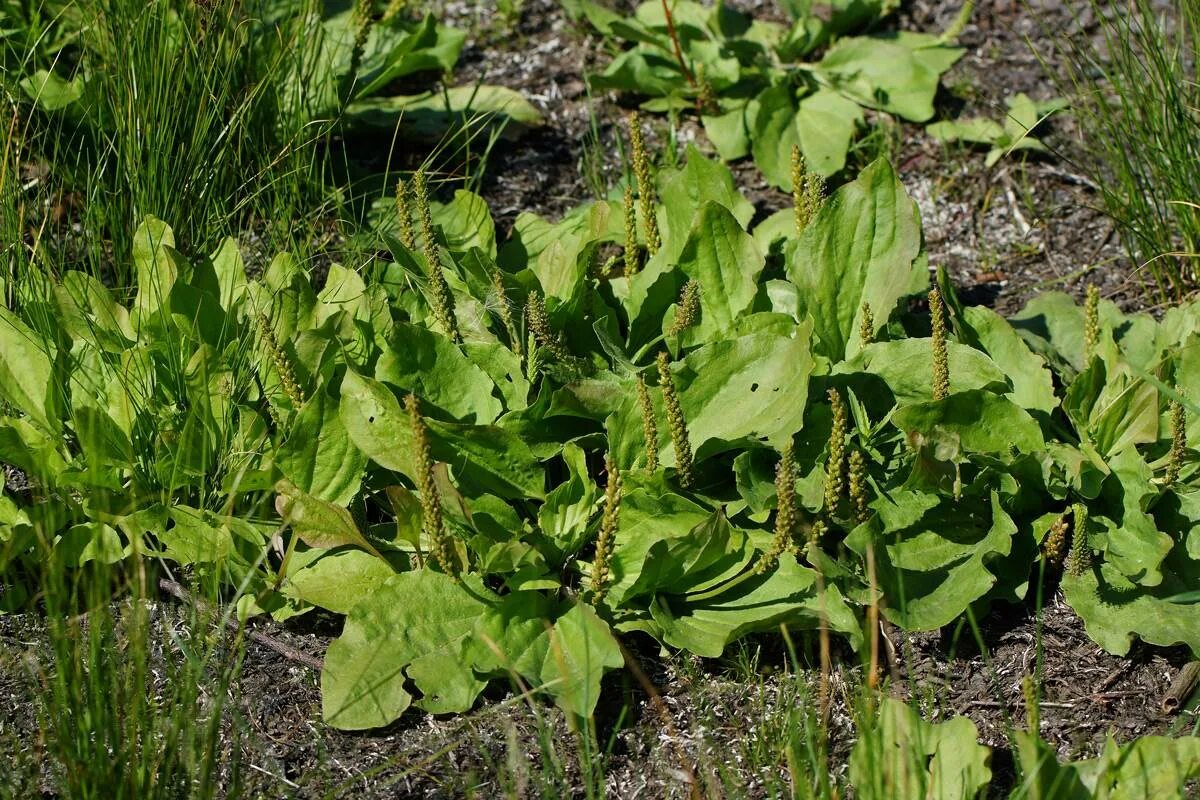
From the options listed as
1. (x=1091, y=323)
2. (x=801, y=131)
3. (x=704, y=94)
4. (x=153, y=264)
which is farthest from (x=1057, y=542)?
(x=153, y=264)

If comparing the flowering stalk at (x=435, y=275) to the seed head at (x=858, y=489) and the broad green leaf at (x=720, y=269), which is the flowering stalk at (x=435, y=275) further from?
the seed head at (x=858, y=489)

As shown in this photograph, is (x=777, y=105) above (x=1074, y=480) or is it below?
above

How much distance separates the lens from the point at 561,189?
11.9 ft

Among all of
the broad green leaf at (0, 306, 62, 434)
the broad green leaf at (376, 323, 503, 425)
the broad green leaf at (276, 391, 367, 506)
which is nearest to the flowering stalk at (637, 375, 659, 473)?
the broad green leaf at (376, 323, 503, 425)

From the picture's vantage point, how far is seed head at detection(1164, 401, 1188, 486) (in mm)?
2373

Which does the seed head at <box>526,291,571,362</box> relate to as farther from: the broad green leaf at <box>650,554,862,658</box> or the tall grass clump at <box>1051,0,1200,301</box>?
the tall grass clump at <box>1051,0,1200,301</box>

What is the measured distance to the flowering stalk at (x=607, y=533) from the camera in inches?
83.1

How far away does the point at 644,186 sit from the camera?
2791mm

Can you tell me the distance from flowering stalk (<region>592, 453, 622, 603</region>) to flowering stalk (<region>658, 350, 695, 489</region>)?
0.43ft

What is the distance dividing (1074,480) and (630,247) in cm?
101

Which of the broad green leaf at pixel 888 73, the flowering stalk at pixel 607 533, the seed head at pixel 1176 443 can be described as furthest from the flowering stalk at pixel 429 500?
the broad green leaf at pixel 888 73

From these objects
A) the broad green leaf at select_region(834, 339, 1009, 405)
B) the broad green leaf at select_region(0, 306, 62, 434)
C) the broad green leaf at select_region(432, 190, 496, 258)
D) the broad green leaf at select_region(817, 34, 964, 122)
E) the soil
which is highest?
the broad green leaf at select_region(817, 34, 964, 122)

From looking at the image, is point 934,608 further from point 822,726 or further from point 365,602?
point 365,602

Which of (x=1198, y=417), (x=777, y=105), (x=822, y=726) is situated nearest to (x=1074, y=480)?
(x=1198, y=417)
